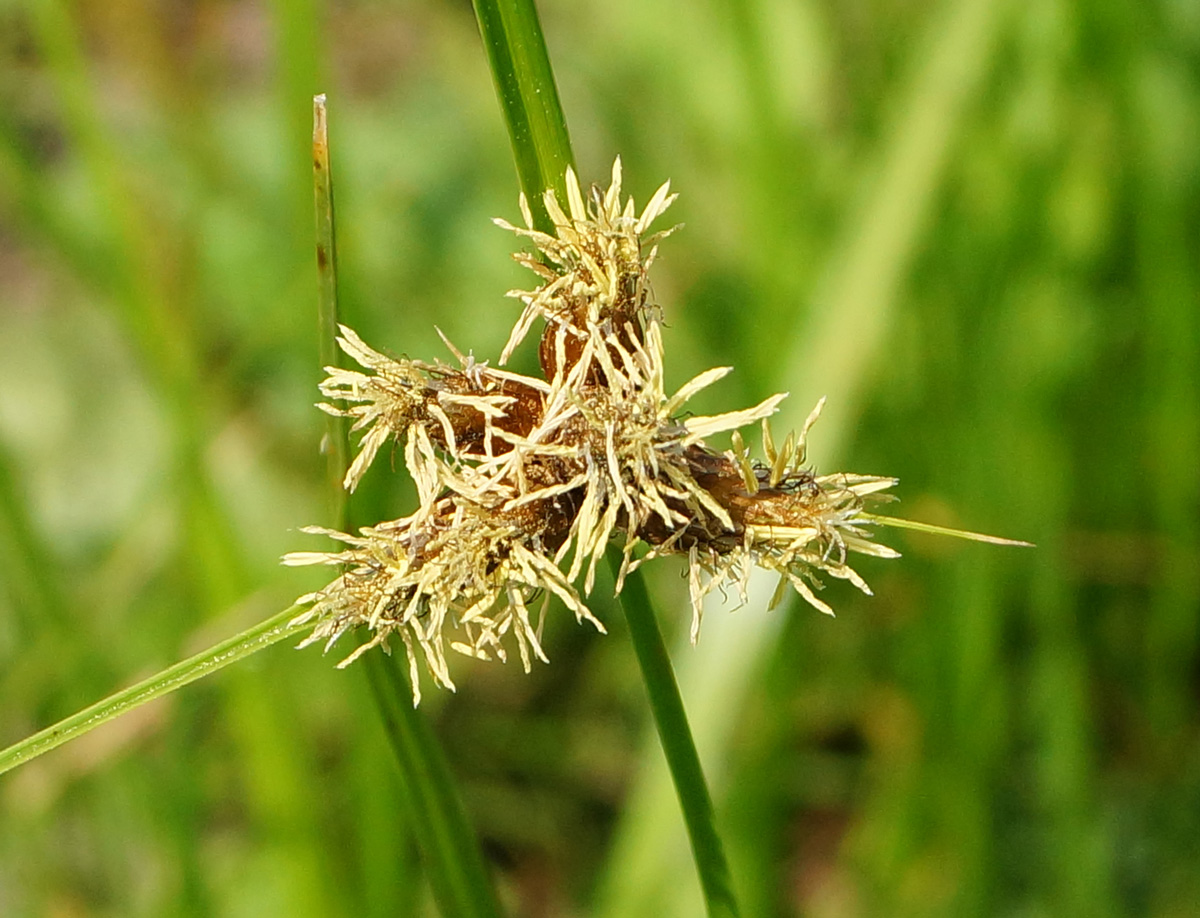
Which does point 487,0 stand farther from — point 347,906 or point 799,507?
point 347,906

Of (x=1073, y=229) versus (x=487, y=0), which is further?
(x=1073, y=229)

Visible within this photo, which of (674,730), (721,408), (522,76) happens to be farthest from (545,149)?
(721,408)

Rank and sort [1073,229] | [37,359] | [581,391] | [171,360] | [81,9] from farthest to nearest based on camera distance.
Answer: [81,9] → [37,359] → [1073,229] → [171,360] → [581,391]

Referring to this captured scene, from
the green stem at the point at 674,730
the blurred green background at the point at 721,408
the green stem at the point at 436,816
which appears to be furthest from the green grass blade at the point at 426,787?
the blurred green background at the point at 721,408

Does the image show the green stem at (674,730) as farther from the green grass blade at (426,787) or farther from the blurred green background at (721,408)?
the blurred green background at (721,408)

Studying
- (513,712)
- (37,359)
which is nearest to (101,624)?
(513,712)

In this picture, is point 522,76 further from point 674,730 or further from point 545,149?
point 674,730
